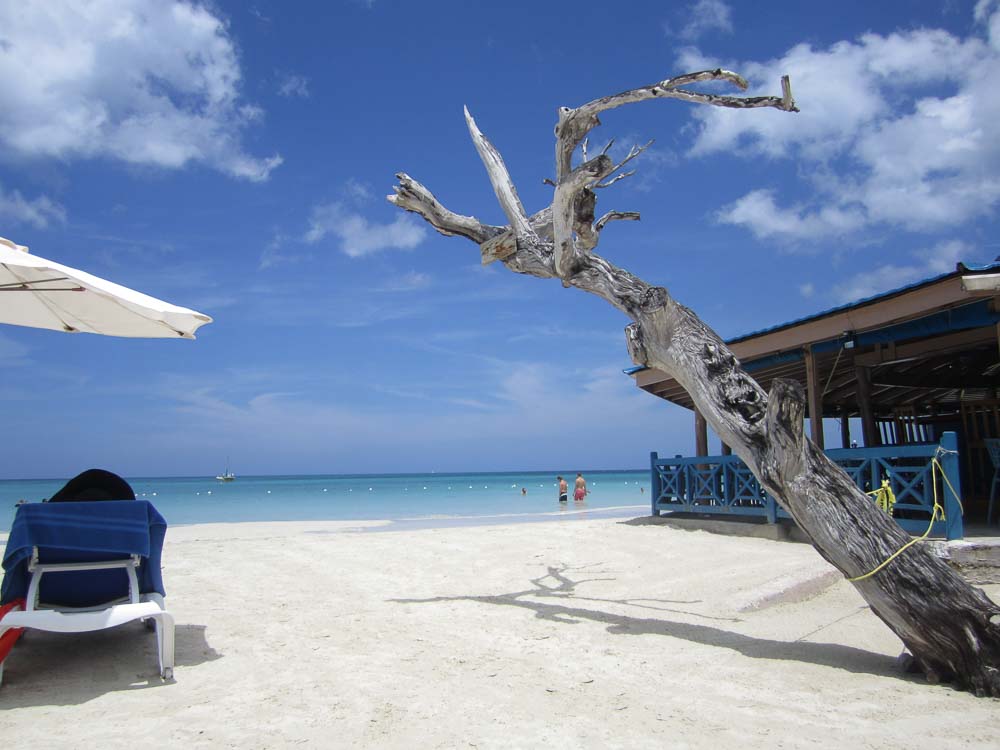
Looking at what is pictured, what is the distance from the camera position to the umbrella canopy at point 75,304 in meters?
3.99

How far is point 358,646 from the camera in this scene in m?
4.34

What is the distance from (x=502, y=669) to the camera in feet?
12.6

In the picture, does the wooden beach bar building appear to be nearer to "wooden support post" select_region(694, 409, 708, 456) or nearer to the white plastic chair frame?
"wooden support post" select_region(694, 409, 708, 456)

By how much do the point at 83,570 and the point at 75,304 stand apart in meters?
2.02

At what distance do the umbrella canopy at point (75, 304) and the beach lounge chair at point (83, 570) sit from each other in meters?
1.26

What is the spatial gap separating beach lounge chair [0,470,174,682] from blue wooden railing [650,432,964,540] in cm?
649

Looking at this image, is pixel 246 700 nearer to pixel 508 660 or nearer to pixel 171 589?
pixel 508 660

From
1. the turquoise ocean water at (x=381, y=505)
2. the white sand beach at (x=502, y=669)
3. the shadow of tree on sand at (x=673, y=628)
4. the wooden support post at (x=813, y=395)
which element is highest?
the wooden support post at (x=813, y=395)

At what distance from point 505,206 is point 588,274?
1.32m

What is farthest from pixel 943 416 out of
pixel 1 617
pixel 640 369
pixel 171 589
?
pixel 1 617

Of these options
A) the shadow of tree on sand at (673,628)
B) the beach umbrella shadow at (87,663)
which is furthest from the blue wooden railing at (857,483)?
the beach umbrella shadow at (87,663)

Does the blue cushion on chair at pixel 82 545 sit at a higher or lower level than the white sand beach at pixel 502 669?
higher

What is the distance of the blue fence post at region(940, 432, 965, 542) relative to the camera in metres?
6.02

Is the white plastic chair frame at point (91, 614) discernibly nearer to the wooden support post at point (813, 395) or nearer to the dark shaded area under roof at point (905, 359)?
the dark shaded area under roof at point (905, 359)
